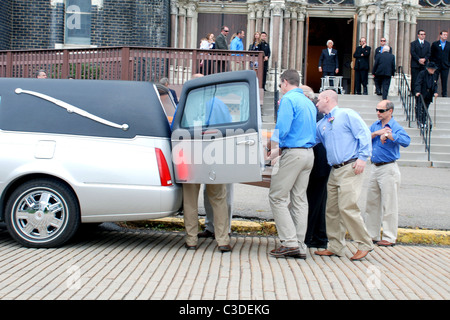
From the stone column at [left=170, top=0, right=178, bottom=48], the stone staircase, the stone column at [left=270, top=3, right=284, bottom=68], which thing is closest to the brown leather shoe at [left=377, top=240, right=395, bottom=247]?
the stone staircase

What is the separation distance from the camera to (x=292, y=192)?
19.8 ft

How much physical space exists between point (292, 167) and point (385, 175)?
63.6 inches

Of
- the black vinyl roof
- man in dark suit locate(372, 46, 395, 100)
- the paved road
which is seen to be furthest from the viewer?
man in dark suit locate(372, 46, 395, 100)

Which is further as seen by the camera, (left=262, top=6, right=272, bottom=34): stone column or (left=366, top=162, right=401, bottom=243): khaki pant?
(left=262, top=6, right=272, bottom=34): stone column

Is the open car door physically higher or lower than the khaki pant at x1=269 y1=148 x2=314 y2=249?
higher

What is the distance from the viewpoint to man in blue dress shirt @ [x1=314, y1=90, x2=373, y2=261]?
19.5 feet

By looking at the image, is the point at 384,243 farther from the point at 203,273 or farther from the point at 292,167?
the point at 203,273

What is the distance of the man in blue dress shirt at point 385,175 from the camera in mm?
6852

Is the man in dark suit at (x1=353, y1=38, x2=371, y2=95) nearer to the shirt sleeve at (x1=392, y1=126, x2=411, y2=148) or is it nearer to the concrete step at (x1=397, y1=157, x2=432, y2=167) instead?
the concrete step at (x1=397, y1=157, x2=432, y2=167)

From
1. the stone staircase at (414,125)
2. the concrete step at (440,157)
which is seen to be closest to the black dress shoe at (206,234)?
the stone staircase at (414,125)

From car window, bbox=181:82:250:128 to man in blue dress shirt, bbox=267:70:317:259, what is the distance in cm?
45

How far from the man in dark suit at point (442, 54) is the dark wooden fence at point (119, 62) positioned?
624 centimetres

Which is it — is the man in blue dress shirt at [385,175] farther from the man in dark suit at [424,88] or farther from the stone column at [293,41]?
the stone column at [293,41]

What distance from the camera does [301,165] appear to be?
591cm
